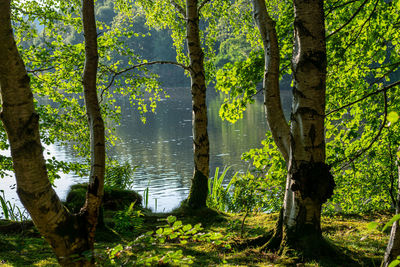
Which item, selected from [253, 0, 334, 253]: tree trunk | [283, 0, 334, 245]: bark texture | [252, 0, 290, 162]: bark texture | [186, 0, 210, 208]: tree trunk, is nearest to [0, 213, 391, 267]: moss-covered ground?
[253, 0, 334, 253]: tree trunk

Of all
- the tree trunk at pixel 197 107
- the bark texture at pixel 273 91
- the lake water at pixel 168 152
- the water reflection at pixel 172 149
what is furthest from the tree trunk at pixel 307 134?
the water reflection at pixel 172 149

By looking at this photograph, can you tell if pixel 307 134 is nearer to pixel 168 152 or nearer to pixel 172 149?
pixel 168 152

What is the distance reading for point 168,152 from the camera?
98.4 feet

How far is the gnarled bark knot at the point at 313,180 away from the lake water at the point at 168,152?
9.40 m

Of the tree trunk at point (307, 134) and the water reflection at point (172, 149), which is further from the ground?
the tree trunk at point (307, 134)

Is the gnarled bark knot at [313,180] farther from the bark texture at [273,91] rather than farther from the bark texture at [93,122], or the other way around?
the bark texture at [93,122]

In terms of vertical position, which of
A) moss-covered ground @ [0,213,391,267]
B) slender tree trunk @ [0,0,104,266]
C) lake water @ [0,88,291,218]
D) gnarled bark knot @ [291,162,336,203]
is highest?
slender tree trunk @ [0,0,104,266]

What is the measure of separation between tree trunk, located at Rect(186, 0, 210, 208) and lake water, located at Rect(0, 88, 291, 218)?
501 centimetres

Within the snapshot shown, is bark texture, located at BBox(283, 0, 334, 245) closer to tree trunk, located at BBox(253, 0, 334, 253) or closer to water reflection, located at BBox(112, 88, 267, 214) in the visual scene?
tree trunk, located at BBox(253, 0, 334, 253)

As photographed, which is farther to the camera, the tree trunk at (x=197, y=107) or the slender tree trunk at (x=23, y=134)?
the tree trunk at (x=197, y=107)

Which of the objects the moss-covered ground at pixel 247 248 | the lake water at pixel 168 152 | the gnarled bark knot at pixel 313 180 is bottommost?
the lake water at pixel 168 152

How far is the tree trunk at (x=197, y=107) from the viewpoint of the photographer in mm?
8109

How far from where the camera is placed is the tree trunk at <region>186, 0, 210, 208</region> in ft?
26.6

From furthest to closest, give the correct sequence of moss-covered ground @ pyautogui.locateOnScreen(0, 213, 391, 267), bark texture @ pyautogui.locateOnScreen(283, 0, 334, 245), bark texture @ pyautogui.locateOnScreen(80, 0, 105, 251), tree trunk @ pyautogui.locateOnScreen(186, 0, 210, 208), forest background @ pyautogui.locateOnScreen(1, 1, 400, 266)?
tree trunk @ pyautogui.locateOnScreen(186, 0, 210, 208) < forest background @ pyautogui.locateOnScreen(1, 1, 400, 266) < moss-covered ground @ pyautogui.locateOnScreen(0, 213, 391, 267) < bark texture @ pyautogui.locateOnScreen(283, 0, 334, 245) < bark texture @ pyautogui.locateOnScreen(80, 0, 105, 251)
